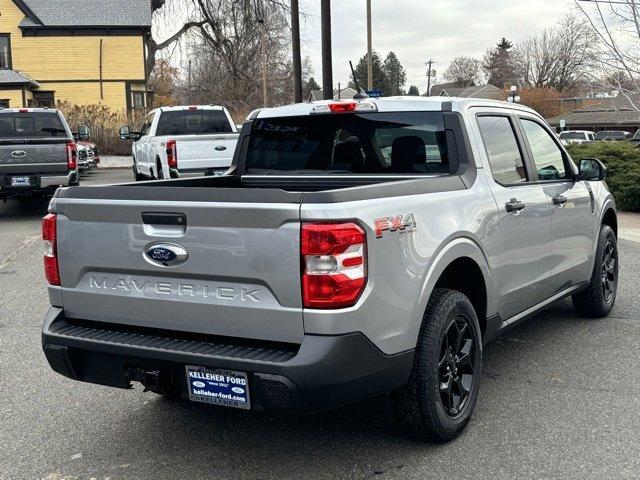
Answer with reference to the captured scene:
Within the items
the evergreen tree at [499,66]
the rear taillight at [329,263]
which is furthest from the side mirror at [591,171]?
the evergreen tree at [499,66]

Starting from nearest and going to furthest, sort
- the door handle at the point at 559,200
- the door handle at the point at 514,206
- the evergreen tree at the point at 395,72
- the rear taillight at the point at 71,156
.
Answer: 1. the door handle at the point at 514,206
2. the door handle at the point at 559,200
3. the rear taillight at the point at 71,156
4. the evergreen tree at the point at 395,72

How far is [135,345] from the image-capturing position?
349cm

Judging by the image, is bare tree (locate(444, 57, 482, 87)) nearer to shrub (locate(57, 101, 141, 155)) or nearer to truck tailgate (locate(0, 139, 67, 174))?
shrub (locate(57, 101, 141, 155))

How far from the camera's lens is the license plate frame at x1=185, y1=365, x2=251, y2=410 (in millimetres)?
3244

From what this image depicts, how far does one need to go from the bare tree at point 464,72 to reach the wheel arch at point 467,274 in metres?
115

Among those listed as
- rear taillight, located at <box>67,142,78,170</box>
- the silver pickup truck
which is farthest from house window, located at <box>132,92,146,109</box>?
the silver pickup truck

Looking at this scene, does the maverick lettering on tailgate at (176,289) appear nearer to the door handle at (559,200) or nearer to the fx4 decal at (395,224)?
the fx4 decal at (395,224)

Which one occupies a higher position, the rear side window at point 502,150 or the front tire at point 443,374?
the rear side window at point 502,150

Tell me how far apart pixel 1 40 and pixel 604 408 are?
42619 mm

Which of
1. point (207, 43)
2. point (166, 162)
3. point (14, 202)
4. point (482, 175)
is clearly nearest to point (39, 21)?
point (207, 43)

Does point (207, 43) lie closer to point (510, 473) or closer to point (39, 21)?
point (39, 21)

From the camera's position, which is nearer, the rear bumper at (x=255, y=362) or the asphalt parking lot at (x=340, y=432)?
the rear bumper at (x=255, y=362)

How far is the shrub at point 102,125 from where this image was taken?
35.7 m

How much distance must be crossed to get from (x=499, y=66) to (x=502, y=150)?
11329cm
